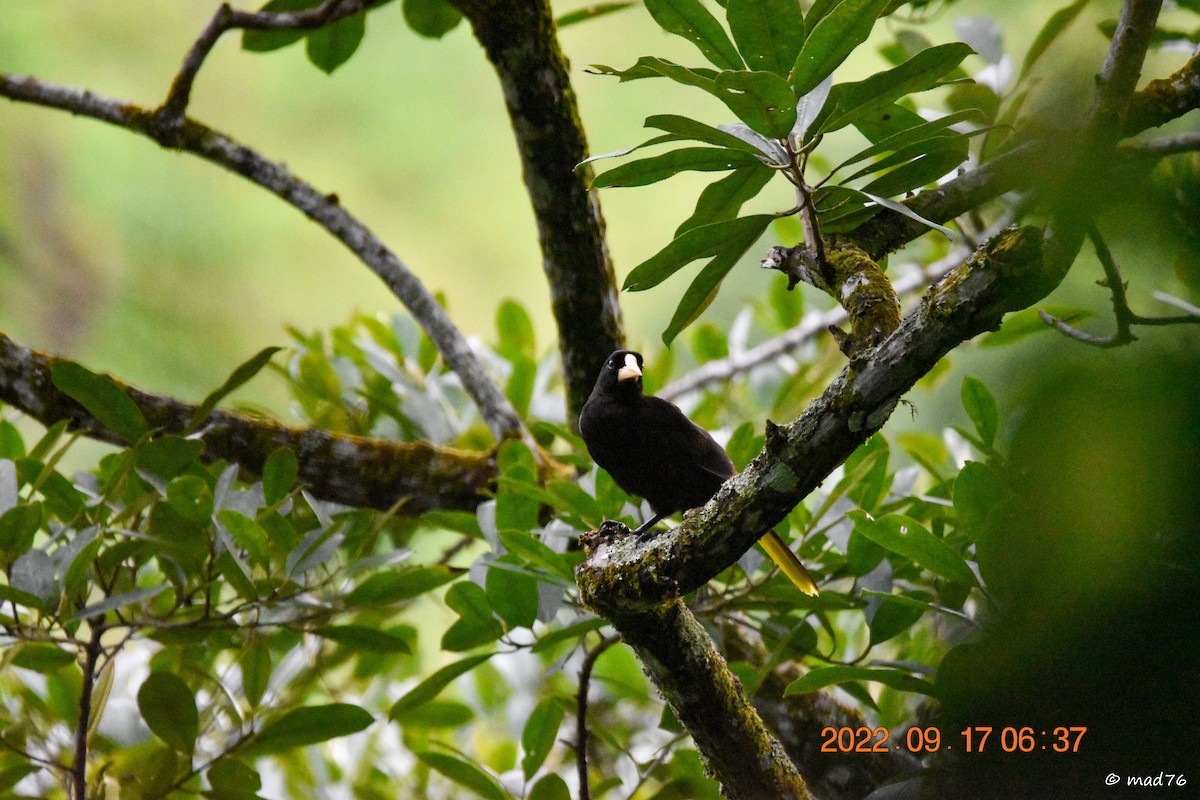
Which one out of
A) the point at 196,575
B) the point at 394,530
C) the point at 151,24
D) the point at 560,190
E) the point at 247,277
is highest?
the point at 151,24

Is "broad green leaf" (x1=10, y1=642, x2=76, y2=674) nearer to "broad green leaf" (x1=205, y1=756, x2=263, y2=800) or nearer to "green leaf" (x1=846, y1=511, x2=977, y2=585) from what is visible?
"broad green leaf" (x1=205, y1=756, x2=263, y2=800)

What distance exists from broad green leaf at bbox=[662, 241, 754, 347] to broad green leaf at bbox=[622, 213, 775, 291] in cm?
3

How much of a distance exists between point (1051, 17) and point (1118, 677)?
1698 millimetres

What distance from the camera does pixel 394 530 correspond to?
2.39 metres

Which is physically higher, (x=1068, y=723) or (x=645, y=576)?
(x=645, y=576)

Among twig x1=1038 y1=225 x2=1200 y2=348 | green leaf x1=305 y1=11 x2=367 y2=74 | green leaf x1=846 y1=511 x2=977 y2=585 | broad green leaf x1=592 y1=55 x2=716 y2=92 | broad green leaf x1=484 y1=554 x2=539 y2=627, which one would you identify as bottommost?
twig x1=1038 y1=225 x2=1200 y2=348

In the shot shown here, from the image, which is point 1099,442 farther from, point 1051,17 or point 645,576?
point 1051,17

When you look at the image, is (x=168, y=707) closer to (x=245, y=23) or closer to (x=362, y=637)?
(x=362, y=637)

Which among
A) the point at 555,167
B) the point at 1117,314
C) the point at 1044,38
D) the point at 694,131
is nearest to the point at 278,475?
the point at 555,167

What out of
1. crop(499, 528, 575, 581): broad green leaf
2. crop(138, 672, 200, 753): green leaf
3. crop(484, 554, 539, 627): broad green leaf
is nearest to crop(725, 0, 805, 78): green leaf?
crop(499, 528, 575, 581): broad green leaf

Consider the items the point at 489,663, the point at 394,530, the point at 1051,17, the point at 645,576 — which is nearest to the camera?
the point at 645,576

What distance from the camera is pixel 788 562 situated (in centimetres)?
166

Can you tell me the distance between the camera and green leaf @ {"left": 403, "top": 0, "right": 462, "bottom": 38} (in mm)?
2186

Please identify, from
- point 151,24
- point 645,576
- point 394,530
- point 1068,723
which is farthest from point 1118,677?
point 151,24
